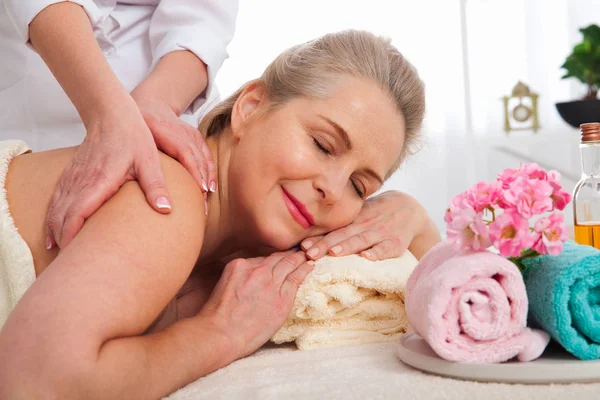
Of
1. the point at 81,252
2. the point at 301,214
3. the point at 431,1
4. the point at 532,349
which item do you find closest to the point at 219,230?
the point at 301,214

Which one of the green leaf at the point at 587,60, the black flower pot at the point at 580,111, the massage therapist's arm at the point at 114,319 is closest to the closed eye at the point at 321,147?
the massage therapist's arm at the point at 114,319

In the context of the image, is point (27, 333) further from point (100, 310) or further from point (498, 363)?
point (498, 363)

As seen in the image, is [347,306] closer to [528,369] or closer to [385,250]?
[385,250]

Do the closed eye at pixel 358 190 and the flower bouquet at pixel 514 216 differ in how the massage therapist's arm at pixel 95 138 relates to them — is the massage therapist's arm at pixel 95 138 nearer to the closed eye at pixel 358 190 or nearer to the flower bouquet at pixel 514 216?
the closed eye at pixel 358 190

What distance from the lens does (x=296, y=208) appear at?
1318 millimetres

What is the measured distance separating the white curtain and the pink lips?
8.65 ft

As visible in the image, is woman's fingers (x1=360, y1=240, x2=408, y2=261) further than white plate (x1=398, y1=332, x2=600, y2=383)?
Yes

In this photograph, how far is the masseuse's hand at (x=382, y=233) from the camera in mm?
1355

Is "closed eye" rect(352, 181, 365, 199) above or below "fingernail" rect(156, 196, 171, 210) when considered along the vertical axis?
below

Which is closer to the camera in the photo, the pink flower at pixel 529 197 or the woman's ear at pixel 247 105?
the pink flower at pixel 529 197

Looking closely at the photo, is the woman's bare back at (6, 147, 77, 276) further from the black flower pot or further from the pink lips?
the black flower pot

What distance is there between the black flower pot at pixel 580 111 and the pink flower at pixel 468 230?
2.69 metres

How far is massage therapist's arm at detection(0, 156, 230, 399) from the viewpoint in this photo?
83 cm

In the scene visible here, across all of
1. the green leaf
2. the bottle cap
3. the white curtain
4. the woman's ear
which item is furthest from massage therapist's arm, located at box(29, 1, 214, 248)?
the green leaf
